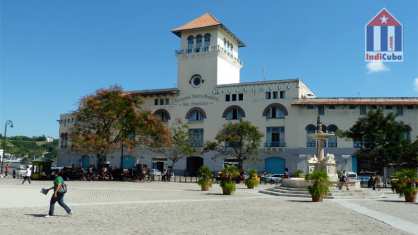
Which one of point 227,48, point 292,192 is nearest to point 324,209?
point 292,192

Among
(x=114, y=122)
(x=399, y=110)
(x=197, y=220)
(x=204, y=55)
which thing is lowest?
(x=197, y=220)

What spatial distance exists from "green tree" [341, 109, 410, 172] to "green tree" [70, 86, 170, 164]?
18.2m

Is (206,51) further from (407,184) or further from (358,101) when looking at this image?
(407,184)

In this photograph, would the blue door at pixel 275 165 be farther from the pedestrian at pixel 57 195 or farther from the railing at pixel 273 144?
the pedestrian at pixel 57 195

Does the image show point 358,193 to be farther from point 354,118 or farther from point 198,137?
point 198,137

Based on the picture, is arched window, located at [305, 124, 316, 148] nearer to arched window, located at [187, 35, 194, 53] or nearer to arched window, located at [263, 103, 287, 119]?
arched window, located at [263, 103, 287, 119]

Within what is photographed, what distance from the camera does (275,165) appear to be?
52812 mm

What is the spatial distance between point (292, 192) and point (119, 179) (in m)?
21.7

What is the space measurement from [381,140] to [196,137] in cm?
2277

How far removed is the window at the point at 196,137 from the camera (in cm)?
5672

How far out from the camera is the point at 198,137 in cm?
5706

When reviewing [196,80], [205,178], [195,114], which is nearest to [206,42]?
[196,80]

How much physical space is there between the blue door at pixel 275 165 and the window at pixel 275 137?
1.60 metres

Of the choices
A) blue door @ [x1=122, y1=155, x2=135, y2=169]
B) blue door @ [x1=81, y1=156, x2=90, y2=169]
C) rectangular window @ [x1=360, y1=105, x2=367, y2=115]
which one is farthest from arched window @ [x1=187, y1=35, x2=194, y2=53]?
rectangular window @ [x1=360, y1=105, x2=367, y2=115]
